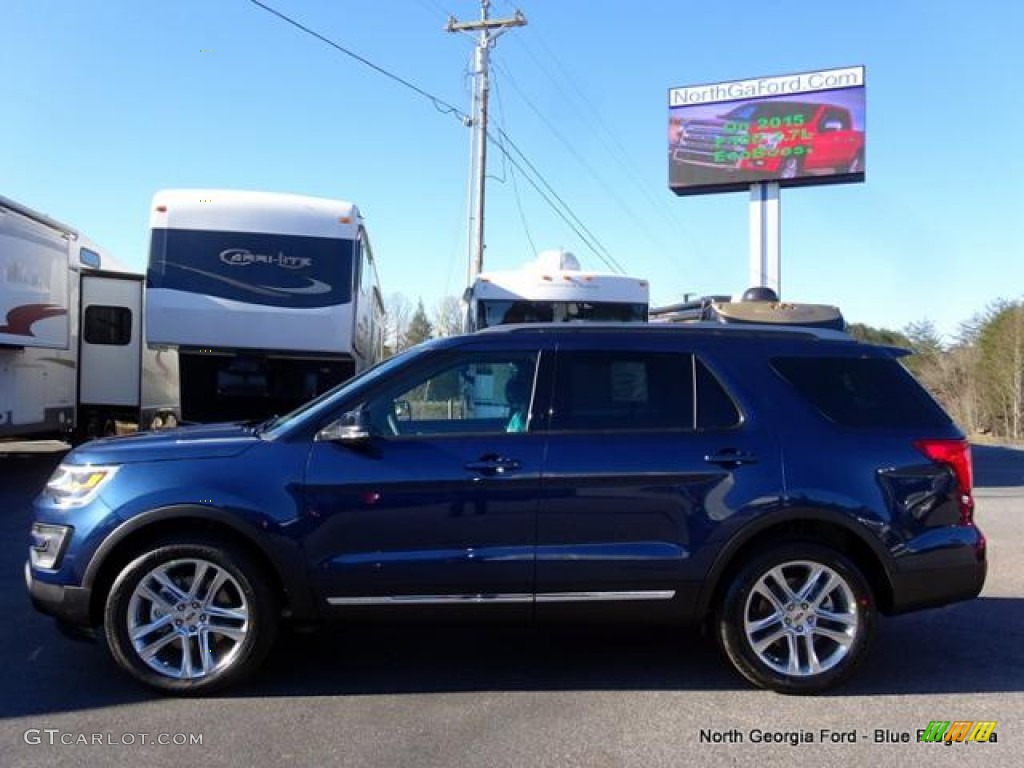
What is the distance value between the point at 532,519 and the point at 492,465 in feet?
1.09

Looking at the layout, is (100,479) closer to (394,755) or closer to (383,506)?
(383,506)

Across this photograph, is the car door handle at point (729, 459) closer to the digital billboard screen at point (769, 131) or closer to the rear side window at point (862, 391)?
the rear side window at point (862, 391)

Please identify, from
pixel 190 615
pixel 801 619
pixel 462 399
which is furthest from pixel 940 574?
pixel 190 615

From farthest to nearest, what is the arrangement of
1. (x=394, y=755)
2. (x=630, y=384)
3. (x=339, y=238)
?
(x=339, y=238), (x=630, y=384), (x=394, y=755)

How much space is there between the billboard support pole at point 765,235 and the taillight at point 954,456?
874 inches

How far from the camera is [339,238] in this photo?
36.4 feet

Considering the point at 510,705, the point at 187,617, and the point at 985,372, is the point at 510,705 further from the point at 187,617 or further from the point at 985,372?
the point at 985,372

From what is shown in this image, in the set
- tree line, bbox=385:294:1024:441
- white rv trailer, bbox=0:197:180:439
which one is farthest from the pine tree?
white rv trailer, bbox=0:197:180:439

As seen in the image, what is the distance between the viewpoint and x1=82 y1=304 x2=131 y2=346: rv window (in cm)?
1341

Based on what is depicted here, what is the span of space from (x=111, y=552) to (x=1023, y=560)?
716 cm

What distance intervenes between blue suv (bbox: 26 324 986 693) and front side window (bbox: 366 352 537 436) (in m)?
0.02

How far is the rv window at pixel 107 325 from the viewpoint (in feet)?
44.0

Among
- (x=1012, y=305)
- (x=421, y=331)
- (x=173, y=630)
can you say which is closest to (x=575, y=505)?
(x=173, y=630)

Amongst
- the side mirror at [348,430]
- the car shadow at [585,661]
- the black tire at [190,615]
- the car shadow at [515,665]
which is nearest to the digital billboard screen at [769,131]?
the car shadow at [585,661]
